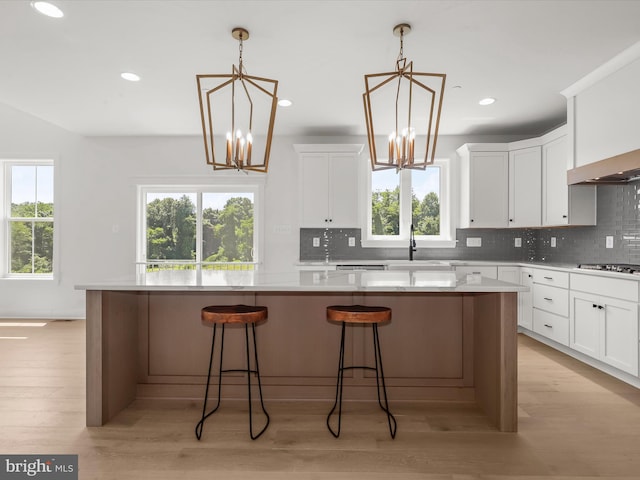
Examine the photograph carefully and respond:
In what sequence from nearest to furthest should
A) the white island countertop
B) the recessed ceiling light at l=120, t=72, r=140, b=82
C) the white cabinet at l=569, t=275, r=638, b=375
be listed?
the white island countertop → the white cabinet at l=569, t=275, r=638, b=375 → the recessed ceiling light at l=120, t=72, r=140, b=82

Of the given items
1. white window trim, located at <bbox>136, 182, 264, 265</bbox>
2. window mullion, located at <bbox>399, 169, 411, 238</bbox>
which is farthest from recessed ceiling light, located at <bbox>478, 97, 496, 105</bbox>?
white window trim, located at <bbox>136, 182, 264, 265</bbox>

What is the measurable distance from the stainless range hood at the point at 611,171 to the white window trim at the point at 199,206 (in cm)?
366

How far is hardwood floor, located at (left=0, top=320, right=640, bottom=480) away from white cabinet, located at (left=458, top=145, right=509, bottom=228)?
2.39m

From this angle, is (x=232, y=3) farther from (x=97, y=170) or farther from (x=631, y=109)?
(x=97, y=170)

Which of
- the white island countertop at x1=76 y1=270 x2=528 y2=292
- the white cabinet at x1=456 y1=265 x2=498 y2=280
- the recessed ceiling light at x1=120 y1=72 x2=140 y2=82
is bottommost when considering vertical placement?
the white cabinet at x1=456 y1=265 x2=498 y2=280

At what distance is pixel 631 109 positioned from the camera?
10.0 feet

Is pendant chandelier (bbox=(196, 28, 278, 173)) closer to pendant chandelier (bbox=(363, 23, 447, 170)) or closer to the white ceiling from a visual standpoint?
the white ceiling

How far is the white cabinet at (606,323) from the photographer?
2.90 meters

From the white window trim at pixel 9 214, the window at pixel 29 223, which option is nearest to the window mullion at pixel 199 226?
the white window trim at pixel 9 214

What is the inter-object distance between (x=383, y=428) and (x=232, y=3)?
9.08 feet

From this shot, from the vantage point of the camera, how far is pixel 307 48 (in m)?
2.96

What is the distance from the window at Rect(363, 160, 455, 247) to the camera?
5.32 m

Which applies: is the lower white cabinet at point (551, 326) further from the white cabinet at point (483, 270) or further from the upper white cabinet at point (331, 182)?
the upper white cabinet at point (331, 182)

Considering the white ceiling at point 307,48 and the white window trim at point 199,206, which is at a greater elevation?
the white ceiling at point 307,48
